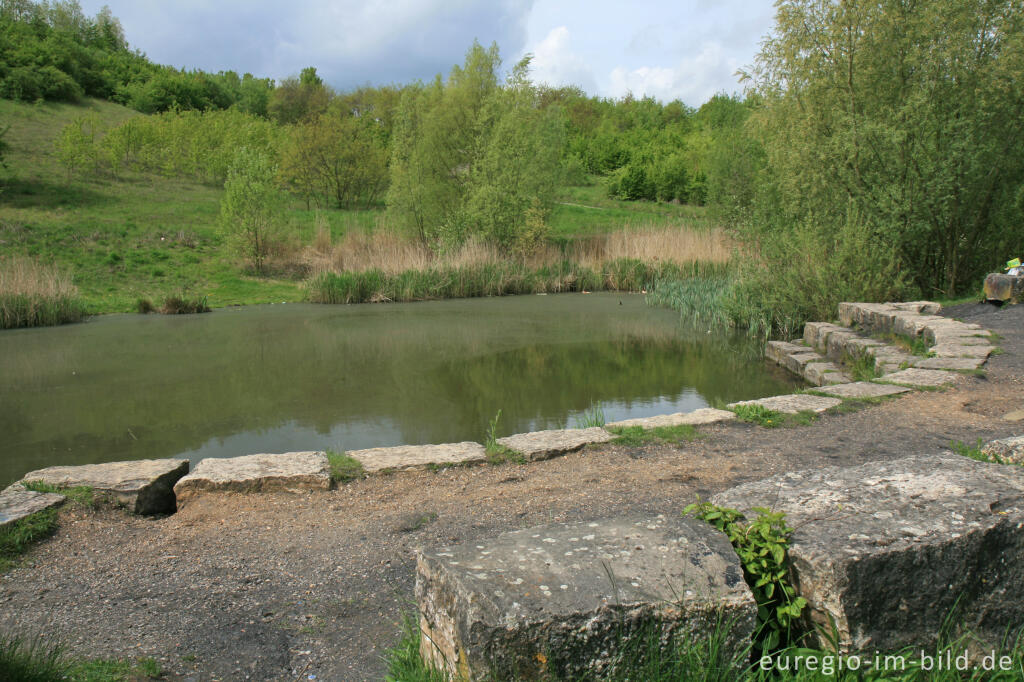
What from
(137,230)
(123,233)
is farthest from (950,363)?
(137,230)

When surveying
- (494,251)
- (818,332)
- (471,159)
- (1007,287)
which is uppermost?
(471,159)

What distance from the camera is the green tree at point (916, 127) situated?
9469 mm

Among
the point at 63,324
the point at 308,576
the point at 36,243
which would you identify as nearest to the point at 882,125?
the point at 308,576

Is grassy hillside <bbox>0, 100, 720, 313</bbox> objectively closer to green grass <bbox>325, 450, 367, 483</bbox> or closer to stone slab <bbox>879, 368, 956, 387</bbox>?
green grass <bbox>325, 450, 367, 483</bbox>

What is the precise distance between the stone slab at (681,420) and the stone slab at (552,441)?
0.23 m

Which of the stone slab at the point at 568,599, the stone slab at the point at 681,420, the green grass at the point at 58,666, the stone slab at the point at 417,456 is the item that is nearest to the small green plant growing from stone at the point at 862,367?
the stone slab at the point at 681,420

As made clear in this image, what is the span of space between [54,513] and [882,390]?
5700mm

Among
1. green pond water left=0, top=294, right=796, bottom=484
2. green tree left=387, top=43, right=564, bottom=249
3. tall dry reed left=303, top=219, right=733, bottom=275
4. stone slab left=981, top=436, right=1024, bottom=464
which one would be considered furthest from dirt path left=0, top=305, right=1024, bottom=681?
green tree left=387, top=43, right=564, bottom=249

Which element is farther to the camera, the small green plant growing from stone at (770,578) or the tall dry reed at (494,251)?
the tall dry reed at (494,251)

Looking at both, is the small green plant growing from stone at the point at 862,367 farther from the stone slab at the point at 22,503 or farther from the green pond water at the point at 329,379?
the stone slab at the point at 22,503

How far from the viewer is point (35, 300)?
35.1 ft

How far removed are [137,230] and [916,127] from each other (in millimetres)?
16913

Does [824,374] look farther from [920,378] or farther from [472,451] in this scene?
[472,451]

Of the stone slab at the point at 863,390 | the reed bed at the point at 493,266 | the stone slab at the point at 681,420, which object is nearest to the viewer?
the stone slab at the point at 681,420
